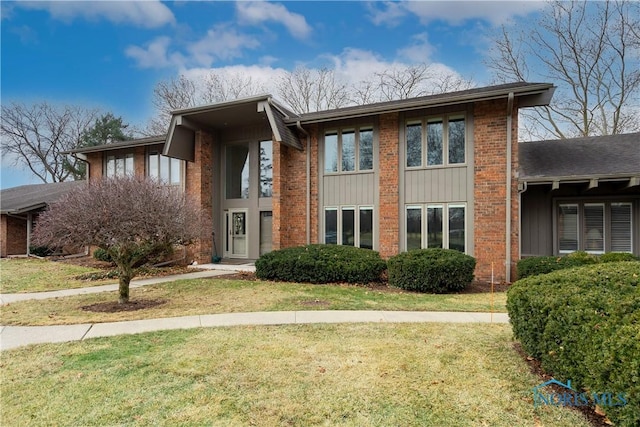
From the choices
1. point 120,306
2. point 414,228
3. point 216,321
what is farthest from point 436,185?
point 120,306

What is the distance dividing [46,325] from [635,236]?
14.7 meters

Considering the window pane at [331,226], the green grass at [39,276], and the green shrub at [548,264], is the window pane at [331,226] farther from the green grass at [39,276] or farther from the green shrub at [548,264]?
the green grass at [39,276]

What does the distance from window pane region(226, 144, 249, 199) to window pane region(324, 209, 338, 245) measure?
4.16 meters

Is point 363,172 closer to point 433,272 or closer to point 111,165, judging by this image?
point 433,272

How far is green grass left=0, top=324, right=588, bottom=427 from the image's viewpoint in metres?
2.87

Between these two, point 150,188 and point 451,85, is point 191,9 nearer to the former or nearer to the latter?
point 150,188

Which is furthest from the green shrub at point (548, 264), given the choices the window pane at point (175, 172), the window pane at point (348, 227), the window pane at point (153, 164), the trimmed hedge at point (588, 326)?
the window pane at point (153, 164)

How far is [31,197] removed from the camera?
20656 millimetres

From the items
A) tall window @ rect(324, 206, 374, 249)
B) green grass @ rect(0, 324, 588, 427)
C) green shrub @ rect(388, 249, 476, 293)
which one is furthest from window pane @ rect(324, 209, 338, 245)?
green grass @ rect(0, 324, 588, 427)

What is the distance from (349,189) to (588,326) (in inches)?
382

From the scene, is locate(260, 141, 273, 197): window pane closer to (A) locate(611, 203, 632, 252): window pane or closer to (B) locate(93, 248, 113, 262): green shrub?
(B) locate(93, 248, 113, 262): green shrub

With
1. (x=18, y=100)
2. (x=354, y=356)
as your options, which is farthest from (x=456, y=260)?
(x=18, y=100)

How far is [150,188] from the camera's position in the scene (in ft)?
27.0

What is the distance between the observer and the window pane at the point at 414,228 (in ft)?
37.4
